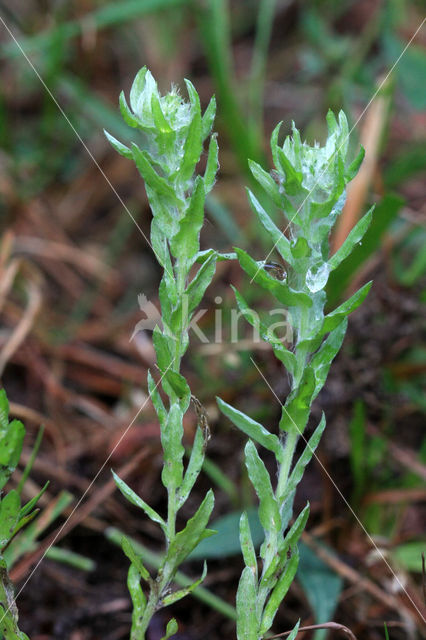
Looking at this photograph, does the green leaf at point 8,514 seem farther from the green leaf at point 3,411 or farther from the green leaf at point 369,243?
the green leaf at point 369,243

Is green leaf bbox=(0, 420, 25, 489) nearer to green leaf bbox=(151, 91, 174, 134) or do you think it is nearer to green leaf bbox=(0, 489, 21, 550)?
green leaf bbox=(0, 489, 21, 550)

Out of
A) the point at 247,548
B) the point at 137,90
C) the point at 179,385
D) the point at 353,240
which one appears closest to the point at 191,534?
the point at 247,548

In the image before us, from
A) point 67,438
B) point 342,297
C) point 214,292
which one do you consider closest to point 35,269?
point 214,292

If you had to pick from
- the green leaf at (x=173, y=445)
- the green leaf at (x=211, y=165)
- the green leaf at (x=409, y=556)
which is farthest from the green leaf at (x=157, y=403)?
the green leaf at (x=409, y=556)

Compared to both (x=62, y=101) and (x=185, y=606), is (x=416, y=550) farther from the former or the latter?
(x=62, y=101)

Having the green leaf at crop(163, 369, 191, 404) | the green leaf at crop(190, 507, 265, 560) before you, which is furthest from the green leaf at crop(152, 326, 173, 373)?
the green leaf at crop(190, 507, 265, 560)
